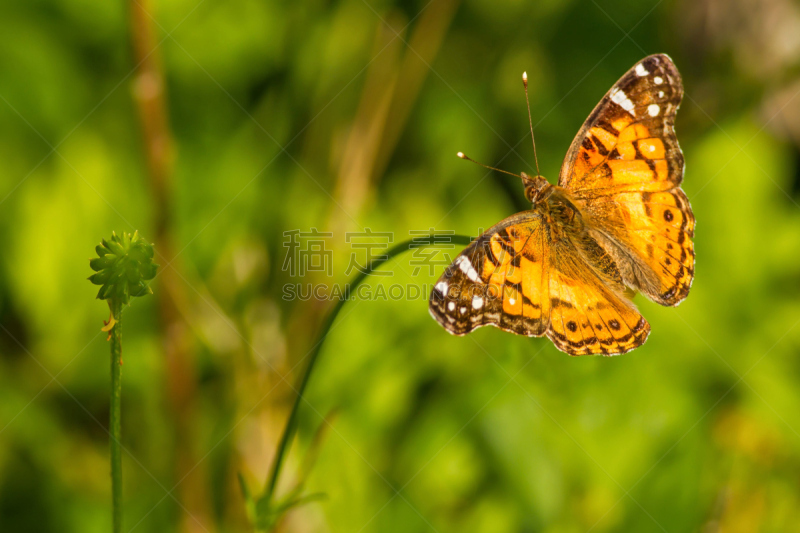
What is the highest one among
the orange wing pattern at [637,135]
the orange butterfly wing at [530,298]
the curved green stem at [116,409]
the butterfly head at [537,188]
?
the orange wing pattern at [637,135]

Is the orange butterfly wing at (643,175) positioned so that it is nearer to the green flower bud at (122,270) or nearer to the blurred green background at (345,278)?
the blurred green background at (345,278)

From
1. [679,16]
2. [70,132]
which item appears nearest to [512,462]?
[70,132]

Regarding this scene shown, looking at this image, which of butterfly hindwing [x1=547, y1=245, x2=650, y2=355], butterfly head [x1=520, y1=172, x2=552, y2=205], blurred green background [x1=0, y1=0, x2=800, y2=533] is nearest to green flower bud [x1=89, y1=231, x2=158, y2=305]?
blurred green background [x1=0, y1=0, x2=800, y2=533]

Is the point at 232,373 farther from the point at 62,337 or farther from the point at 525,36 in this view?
the point at 525,36

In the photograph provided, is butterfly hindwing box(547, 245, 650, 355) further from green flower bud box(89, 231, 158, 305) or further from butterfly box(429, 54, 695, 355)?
green flower bud box(89, 231, 158, 305)

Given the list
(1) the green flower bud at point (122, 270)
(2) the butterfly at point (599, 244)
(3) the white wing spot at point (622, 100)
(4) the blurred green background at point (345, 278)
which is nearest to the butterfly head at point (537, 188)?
(2) the butterfly at point (599, 244)

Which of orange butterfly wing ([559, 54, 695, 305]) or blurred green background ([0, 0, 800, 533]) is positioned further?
blurred green background ([0, 0, 800, 533])
